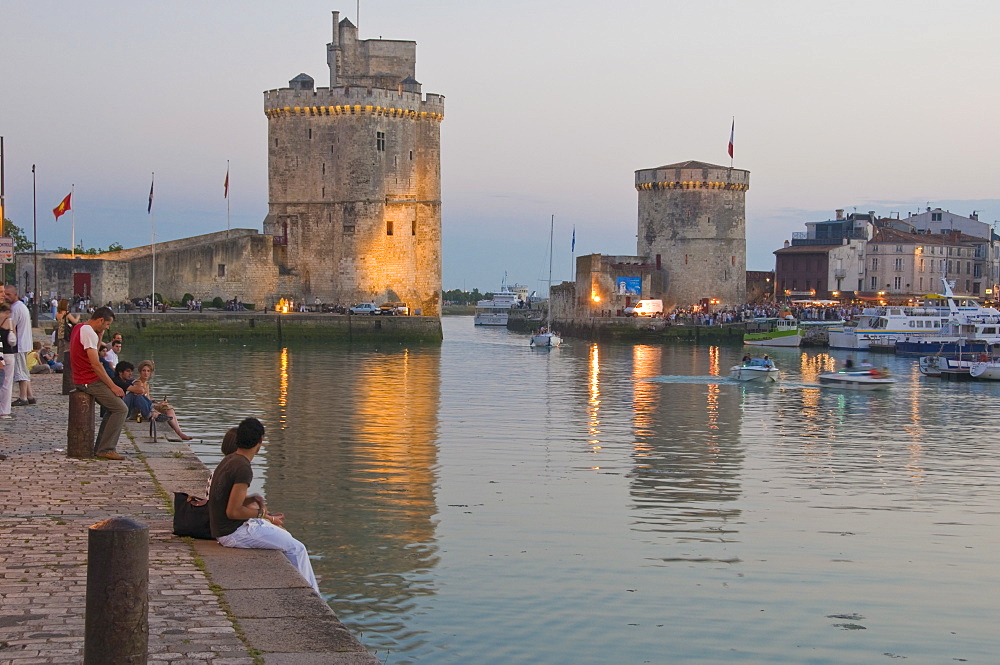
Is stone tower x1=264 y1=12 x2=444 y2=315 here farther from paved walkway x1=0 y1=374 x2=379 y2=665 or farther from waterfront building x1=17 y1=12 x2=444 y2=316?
paved walkway x1=0 y1=374 x2=379 y2=665

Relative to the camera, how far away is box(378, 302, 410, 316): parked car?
55531 mm

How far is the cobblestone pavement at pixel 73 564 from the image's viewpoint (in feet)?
20.6

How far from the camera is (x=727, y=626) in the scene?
379 inches

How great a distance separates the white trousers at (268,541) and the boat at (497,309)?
90.3m

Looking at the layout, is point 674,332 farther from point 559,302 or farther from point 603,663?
point 603,663

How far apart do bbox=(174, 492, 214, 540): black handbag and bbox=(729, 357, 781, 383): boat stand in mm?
29247

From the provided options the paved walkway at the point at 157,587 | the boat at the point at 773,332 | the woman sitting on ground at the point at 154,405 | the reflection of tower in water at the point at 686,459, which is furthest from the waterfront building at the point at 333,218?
the paved walkway at the point at 157,587

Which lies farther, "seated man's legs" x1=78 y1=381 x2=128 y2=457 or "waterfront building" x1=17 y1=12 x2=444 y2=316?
"waterfront building" x1=17 y1=12 x2=444 y2=316

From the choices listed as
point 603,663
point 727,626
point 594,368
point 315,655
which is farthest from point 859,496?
point 594,368

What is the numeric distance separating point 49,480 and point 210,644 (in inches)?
209

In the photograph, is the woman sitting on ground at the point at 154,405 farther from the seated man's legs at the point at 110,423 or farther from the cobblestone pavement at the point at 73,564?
the seated man's legs at the point at 110,423

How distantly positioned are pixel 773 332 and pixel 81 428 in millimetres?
53594

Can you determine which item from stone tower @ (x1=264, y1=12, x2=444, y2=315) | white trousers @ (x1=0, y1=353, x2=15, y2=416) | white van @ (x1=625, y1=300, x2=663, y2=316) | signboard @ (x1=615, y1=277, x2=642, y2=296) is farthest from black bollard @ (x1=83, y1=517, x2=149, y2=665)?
signboard @ (x1=615, y1=277, x2=642, y2=296)

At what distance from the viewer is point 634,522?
13555mm
